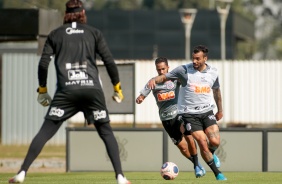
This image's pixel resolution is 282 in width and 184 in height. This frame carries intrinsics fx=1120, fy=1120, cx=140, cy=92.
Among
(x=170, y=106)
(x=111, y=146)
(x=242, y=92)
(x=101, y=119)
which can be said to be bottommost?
(x=242, y=92)

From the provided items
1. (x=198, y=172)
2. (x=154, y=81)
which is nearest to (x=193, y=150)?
(x=198, y=172)

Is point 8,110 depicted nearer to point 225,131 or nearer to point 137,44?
point 225,131

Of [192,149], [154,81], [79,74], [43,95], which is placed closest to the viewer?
[79,74]

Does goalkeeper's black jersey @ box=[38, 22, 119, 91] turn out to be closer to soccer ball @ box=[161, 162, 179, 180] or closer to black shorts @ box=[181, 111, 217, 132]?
black shorts @ box=[181, 111, 217, 132]

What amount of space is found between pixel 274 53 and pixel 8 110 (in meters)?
88.6

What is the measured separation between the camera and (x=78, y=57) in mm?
12898

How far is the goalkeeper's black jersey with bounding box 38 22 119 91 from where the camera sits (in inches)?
507

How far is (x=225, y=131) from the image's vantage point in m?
24.1

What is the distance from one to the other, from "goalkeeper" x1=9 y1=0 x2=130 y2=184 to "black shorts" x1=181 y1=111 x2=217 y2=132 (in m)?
4.39

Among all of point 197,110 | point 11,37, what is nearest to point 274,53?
point 11,37

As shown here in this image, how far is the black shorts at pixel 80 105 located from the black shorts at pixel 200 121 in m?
4.42

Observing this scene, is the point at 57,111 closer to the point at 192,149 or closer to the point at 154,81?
the point at 154,81

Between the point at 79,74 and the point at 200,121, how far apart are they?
15.6ft

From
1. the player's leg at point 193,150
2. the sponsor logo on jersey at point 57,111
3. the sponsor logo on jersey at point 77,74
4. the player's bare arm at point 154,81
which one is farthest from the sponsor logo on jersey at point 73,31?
the player's leg at point 193,150
